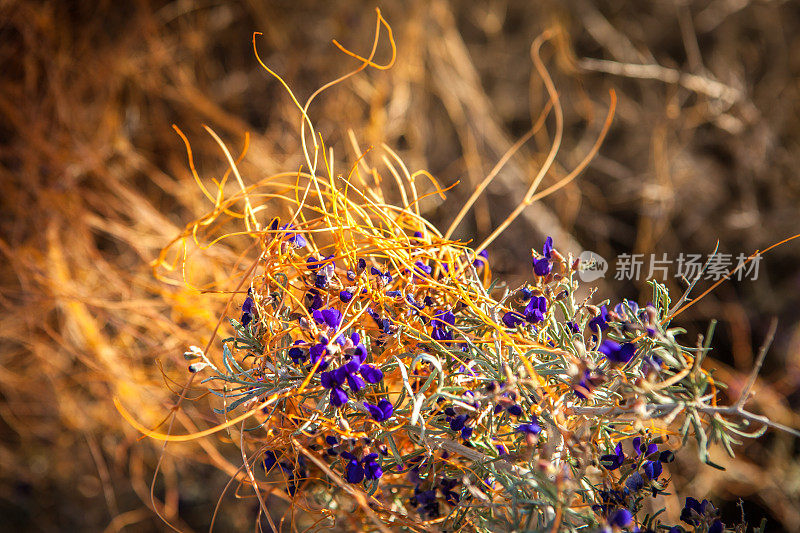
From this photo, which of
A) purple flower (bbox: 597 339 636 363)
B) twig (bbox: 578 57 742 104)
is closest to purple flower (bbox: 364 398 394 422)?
purple flower (bbox: 597 339 636 363)

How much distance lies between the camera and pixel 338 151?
159 cm

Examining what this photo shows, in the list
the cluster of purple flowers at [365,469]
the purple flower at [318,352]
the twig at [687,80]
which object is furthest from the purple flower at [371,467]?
the twig at [687,80]

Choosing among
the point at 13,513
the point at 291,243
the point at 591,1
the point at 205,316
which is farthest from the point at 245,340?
the point at 591,1

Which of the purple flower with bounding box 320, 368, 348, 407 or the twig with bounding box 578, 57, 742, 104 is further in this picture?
the twig with bounding box 578, 57, 742, 104

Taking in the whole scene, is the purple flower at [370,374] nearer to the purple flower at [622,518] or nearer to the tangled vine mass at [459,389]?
the tangled vine mass at [459,389]

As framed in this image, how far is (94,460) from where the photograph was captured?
1463mm

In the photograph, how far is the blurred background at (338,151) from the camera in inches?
54.7

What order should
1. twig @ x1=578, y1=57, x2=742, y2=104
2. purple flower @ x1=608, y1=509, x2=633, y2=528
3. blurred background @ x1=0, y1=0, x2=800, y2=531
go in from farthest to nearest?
blurred background @ x1=0, y1=0, x2=800, y2=531 < twig @ x1=578, y1=57, x2=742, y2=104 < purple flower @ x1=608, y1=509, x2=633, y2=528

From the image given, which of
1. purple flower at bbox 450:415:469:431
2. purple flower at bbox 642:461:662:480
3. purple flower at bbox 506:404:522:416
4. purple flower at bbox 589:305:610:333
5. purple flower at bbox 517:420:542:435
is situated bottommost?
purple flower at bbox 642:461:662:480

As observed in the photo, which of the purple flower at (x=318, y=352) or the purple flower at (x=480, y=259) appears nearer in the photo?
the purple flower at (x=318, y=352)

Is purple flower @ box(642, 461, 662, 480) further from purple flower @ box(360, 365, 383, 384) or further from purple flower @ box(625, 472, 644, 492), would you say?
purple flower @ box(360, 365, 383, 384)

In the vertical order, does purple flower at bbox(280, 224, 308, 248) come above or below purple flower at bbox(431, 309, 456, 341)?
above

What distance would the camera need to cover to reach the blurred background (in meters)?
1.39

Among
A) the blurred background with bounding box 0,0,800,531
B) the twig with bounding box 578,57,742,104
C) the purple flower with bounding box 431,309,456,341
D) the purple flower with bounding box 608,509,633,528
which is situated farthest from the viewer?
the blurred background with bounding box 0,0,800,531
